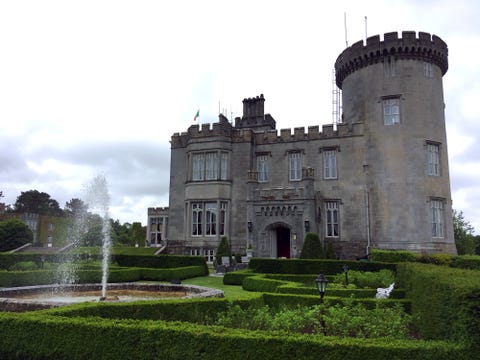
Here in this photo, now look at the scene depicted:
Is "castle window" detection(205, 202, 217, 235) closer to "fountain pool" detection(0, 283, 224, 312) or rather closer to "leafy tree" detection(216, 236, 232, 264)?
"leafy tree" detection(216, 236, 232, 264)

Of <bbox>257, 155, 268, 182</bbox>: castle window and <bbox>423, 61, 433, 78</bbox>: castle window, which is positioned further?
<bbox>257, 155, 268, 182</bbox>: castle window

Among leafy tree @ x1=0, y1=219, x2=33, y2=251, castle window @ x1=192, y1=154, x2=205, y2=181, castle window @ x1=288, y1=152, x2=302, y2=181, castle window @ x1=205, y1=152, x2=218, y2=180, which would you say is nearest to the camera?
castle window @ x1=288, y1=152, x2=302, y2=181

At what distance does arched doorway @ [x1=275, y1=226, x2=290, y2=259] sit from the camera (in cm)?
3109

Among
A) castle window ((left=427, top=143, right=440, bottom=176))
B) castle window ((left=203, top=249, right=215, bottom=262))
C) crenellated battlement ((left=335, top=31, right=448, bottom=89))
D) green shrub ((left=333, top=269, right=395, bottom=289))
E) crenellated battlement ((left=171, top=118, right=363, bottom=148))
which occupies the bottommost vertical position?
green shrub ((left=333, top=269, right=395, bottom=289))

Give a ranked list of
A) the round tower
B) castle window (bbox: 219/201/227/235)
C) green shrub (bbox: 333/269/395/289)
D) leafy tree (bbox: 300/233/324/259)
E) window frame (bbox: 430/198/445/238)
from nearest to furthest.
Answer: green shrub (bbox: 333/269/395/289) < leafy tree (bbox: 300/233/324/259) < the round tower < window frame (bbox: 430/198/445/238) < castle window (bbox: 219/201/227/235)

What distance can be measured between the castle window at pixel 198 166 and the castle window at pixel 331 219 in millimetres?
10927

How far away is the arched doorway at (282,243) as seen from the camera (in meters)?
31.1

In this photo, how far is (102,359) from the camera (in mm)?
7199

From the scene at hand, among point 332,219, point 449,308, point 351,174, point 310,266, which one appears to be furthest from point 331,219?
point 449,308

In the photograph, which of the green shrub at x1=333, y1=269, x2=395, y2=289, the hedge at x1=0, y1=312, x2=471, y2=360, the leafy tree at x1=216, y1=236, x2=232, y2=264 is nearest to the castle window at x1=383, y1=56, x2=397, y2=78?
the green shrub at x1=333, y1=269, x2=395, y2=289

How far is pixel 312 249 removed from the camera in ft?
82.8

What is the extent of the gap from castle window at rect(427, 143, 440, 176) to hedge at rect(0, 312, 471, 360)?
2547cm

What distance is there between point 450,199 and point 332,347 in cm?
2793

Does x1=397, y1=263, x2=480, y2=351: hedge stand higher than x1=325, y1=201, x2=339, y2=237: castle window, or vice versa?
x1=325, y1=201, x2=339, y2=237: castle window
